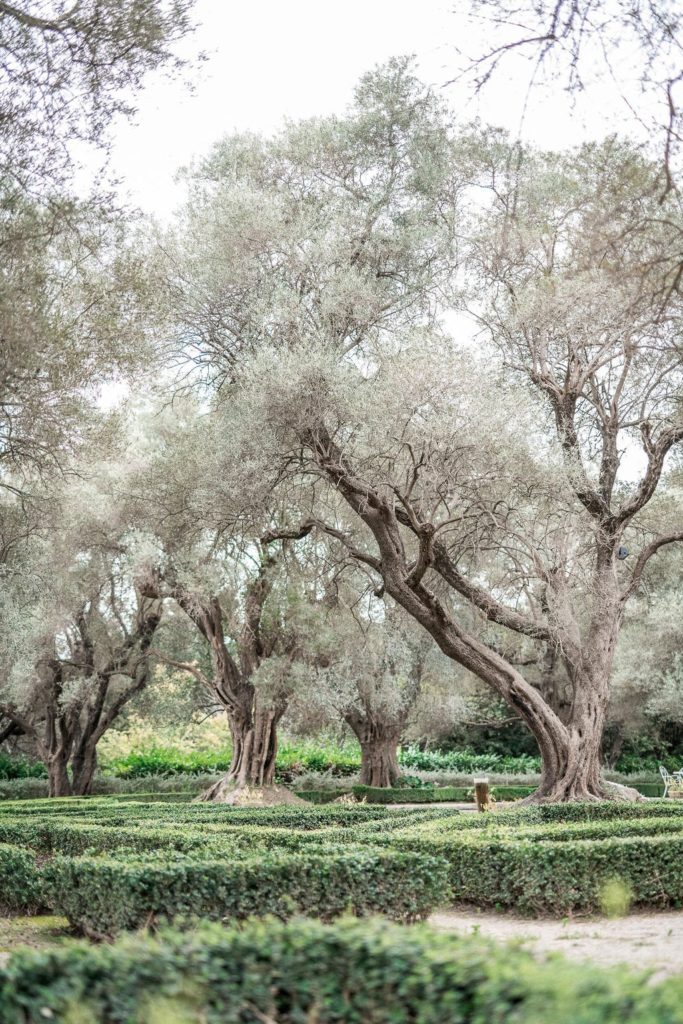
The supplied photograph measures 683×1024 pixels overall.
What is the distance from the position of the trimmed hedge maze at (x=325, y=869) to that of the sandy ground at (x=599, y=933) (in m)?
0.23

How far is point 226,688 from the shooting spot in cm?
2041

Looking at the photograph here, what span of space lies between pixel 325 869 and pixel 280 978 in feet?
12.8

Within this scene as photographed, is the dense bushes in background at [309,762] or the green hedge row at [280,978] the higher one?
the green hedge row at [280,978]

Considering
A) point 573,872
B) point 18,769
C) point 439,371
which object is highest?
point 439,371

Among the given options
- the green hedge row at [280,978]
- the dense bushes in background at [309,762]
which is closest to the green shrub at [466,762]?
the dense bushes in background at [309,762]

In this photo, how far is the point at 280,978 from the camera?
3.32 meters

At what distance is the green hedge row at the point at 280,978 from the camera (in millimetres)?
3008

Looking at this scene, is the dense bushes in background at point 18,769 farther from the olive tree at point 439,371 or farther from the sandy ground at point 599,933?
the sandy ground at point 599,933

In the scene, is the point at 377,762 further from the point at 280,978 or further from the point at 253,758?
the point at 280,978

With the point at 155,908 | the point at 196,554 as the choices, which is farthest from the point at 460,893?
the point at 196,554

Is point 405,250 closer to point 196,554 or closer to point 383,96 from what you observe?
point 383,96

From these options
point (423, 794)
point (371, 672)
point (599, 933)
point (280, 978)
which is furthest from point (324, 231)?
point (280, 978)

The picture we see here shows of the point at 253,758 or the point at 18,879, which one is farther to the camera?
the point at 253,758

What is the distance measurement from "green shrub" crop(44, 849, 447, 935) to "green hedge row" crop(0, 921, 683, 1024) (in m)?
3.47
